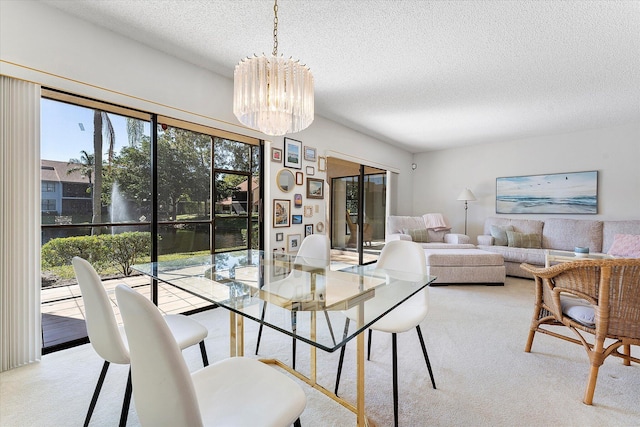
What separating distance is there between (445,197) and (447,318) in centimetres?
404

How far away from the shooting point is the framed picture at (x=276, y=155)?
349cm

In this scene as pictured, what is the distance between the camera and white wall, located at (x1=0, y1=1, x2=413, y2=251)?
6.07 ft

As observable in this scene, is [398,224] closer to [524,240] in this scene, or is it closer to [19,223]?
[524,240]

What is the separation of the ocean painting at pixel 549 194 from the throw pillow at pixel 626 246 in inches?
33.1

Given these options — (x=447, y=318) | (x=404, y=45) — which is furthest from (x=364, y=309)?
(x=404, y=45)

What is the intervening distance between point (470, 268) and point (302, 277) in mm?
3117

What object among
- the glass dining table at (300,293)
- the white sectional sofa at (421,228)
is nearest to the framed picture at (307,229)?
the glass dining table at (300,293)

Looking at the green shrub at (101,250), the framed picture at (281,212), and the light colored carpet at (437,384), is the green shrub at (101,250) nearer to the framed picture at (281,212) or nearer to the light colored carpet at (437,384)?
the light colored carpet at (437,384)

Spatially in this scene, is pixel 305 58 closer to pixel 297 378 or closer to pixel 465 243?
pixel 297 378

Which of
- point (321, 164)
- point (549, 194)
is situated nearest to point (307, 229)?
point (321, 164)

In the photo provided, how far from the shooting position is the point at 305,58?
102 inches

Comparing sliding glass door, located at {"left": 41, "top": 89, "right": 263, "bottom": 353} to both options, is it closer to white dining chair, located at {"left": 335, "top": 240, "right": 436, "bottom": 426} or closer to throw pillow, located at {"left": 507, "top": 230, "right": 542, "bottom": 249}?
white dining chair, located at {"left": 335, "top": 240, "right": 436, "bottom": 426}

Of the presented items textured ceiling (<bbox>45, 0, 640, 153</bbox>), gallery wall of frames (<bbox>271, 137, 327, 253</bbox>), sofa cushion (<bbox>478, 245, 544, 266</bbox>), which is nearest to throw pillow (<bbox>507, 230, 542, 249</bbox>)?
sofa cushion (<bbox>478, 245, 544, 266</bbox>)

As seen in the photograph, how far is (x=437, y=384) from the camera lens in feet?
5.73
